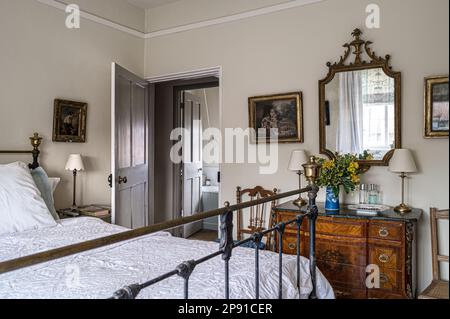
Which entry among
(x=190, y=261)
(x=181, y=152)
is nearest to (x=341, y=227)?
(x=190, y=261)

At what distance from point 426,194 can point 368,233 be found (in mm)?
587

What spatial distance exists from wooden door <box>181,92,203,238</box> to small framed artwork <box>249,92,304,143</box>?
1738 mm

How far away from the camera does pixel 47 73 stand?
10.4 feet

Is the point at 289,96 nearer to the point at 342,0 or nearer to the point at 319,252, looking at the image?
the point at 342,0

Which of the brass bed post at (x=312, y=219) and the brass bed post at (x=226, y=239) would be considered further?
the brass bed post at (x=312, y=219)

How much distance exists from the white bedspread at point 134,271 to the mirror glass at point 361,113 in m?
1.38

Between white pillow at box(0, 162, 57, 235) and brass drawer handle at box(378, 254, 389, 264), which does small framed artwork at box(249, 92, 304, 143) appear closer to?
brass drawer handle at box(378, 254, 389, 264)

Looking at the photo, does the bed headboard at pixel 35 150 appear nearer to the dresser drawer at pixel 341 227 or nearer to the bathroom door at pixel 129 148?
the bathroom door at pixel 129 148

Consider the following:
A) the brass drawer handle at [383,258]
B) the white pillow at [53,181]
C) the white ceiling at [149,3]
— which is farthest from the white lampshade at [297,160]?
the white ceiling at [149,3]

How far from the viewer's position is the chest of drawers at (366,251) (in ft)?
8.08

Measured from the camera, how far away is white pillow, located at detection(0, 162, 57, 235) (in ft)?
7.43

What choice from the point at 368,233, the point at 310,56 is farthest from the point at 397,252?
the point at 310,56

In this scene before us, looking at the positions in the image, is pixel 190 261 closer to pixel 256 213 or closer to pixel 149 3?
pixel 256 213
